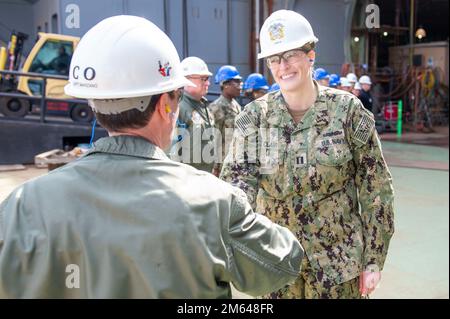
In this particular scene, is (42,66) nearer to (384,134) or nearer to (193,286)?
(193,286)

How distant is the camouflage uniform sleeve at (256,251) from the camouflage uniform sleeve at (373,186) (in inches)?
32.0

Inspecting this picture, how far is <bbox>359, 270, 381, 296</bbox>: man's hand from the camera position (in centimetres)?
178

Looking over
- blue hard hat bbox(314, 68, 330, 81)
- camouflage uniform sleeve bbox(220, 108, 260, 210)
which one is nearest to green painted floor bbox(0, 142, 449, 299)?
camouflage uniform sleeve bbox(220, 108, 260, 210)

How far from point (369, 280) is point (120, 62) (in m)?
1.29

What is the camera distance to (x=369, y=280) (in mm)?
1789

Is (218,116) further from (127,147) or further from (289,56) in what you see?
(127,147)

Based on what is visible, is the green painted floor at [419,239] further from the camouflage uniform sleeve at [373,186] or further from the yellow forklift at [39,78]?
the yellow forklift at [39,78]

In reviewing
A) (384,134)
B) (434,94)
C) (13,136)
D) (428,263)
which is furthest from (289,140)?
(434,94)

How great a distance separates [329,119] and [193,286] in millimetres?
1109

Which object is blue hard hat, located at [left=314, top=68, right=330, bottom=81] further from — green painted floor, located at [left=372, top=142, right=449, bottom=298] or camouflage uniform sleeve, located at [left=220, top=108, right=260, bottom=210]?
green painted floor, located at [left=372, top=142, right=449, bottom=298]

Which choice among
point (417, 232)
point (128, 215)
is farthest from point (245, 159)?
point (417, 232)

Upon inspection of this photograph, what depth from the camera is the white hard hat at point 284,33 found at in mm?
1703

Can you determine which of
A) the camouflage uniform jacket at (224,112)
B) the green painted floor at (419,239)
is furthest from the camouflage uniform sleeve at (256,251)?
the camouflage uniform jacket at (224,112)

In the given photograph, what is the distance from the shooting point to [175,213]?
2.88 ft
